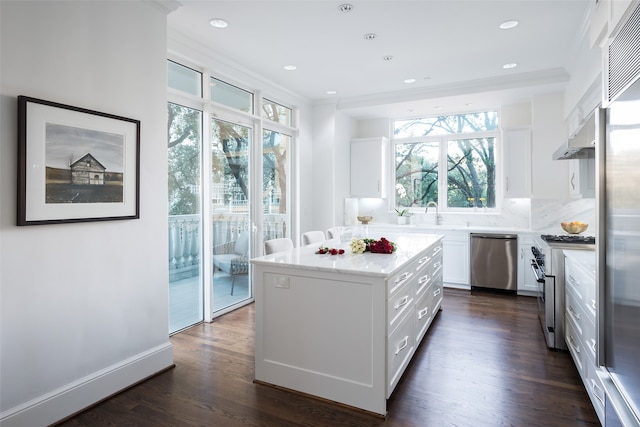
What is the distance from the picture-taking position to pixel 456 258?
5496 mm

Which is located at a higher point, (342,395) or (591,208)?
(591,208)

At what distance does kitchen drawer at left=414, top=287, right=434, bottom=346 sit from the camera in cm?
311

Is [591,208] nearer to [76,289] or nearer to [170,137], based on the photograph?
[170,137]

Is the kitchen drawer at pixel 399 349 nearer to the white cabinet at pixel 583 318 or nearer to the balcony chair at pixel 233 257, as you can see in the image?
the white cabinet at pixel 583 318

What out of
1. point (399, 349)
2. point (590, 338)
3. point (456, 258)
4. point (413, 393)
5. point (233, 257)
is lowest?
point (413, 393)

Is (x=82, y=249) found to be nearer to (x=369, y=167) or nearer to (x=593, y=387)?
(x=593, y=387)

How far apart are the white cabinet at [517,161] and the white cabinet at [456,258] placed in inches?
39.6

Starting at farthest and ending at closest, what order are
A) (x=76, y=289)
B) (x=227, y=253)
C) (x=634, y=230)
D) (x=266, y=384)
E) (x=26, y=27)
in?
1. (x=227, y=253)
2. (x=266, y=384)
3. (x=76, y=289)
4. (x=26, y=27)
5. (x=634, y=230)

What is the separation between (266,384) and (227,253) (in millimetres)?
2043

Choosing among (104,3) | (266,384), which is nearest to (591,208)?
(266,384)

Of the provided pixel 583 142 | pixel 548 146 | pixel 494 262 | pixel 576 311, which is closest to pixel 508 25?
pixel 583 142

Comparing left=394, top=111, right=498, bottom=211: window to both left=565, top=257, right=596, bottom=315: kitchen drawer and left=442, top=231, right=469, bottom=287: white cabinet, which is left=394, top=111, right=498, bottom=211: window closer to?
left=442, top=231, right=469, bottom=287: white cabinet

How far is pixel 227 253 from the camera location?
440 cm

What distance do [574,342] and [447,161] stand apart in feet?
12.8
